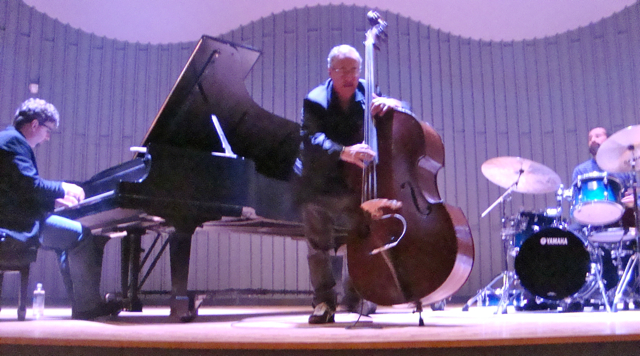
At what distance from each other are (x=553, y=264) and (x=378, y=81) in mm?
3119

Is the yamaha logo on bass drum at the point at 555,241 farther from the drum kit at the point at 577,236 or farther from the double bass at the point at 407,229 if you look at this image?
the double bass at the point at 407,229

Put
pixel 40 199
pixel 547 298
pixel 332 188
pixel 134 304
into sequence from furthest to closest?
pixel 547 298 → pixel 134 304 → pixel 40 199 → pixel 332 188

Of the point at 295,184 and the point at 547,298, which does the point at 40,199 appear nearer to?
the point at 295,184

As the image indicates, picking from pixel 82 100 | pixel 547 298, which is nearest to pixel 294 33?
pixel 82 100

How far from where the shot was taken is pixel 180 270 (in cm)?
297

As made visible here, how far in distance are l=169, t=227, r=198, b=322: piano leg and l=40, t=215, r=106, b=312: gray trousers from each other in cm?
67

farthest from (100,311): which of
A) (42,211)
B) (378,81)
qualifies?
(378,81)

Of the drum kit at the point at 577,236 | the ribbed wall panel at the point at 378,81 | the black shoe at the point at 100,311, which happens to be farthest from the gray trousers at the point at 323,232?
the ribbed wall panel at the point at 378,81

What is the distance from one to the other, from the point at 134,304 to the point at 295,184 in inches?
54.8

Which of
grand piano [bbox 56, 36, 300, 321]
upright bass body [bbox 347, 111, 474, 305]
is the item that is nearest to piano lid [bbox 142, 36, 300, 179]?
grand piano [bbox 56, 36, 300, 321]

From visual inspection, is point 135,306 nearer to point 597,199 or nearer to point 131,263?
point 131,263

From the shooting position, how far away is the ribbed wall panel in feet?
20.7

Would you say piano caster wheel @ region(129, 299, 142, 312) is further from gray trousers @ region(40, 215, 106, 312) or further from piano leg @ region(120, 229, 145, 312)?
gray trousers @ region(40, 215, 106, 312)

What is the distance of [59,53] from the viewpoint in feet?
21.4
